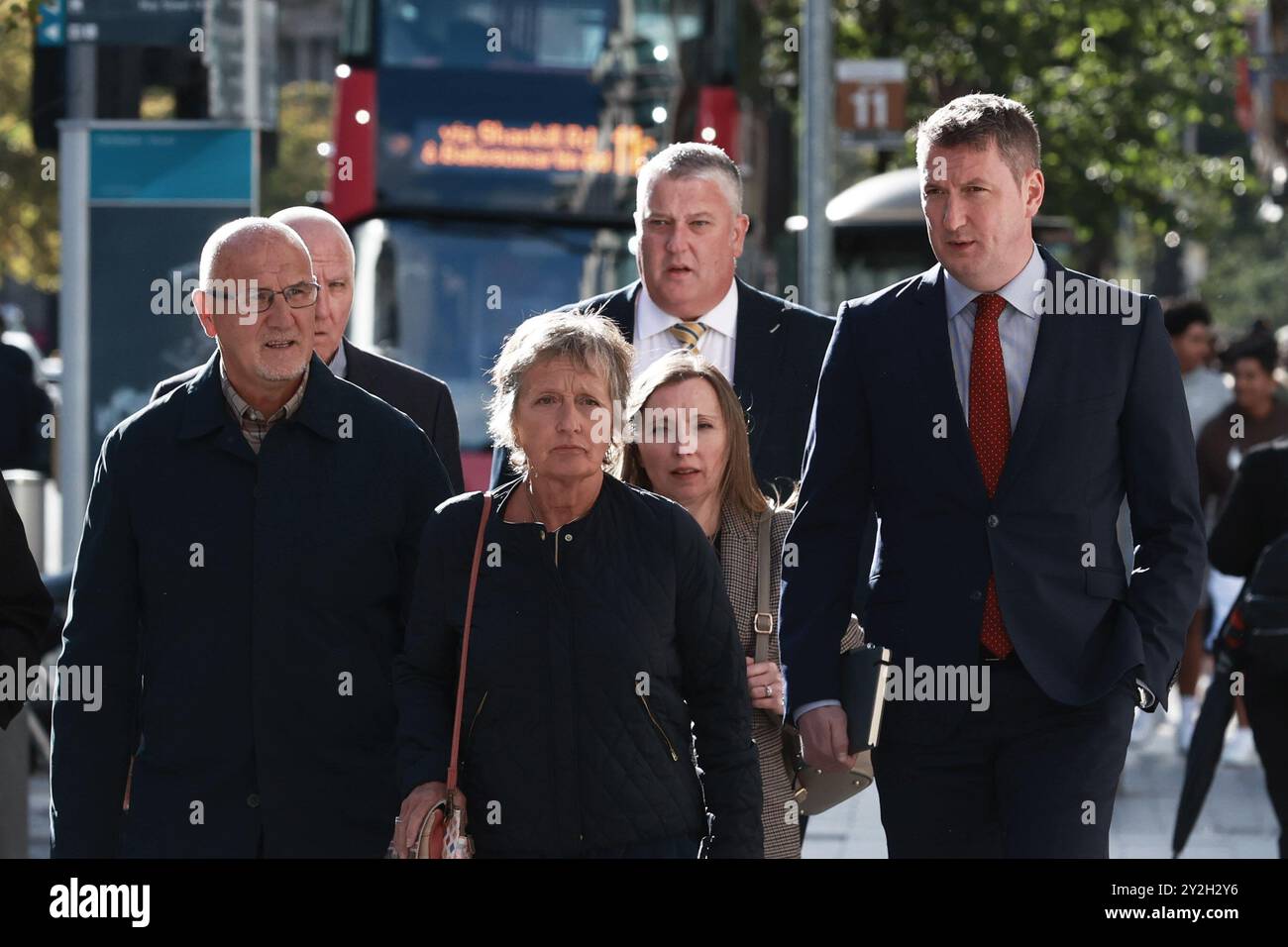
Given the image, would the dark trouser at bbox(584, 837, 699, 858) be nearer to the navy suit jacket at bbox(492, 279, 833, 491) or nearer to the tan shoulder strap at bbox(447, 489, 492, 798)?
the tan shoulder strap at bbox(447, 489, 492, 798)

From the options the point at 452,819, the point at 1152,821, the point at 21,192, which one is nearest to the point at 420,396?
the point at 452,819

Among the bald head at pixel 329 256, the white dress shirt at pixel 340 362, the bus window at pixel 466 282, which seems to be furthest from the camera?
the bus window at pixel 466 282

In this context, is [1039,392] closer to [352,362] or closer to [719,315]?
[719,315]

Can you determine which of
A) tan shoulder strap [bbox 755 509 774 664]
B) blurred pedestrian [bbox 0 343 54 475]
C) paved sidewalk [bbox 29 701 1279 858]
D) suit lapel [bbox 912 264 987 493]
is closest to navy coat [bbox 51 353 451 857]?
tan shoulder strap [bbox 755 509 774 664]

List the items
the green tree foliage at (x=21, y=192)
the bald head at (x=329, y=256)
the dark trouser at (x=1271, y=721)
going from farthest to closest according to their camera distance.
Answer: the green tree foliage at (x=21, y=192)
the dark trouser at (x=1271, y=721)
the bald head at (x=329, y=256)

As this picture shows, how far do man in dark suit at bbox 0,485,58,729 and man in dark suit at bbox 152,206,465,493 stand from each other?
4.26 feet

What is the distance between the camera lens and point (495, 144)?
14961 millimetres

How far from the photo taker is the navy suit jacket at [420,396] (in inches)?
238

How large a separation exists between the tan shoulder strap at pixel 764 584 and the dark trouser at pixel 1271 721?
223cm

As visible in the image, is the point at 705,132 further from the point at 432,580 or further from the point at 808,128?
the point at 432,580

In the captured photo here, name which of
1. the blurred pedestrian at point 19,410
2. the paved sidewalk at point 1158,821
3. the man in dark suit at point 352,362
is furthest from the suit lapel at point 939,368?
the blurred pedestrian at point 19,410
